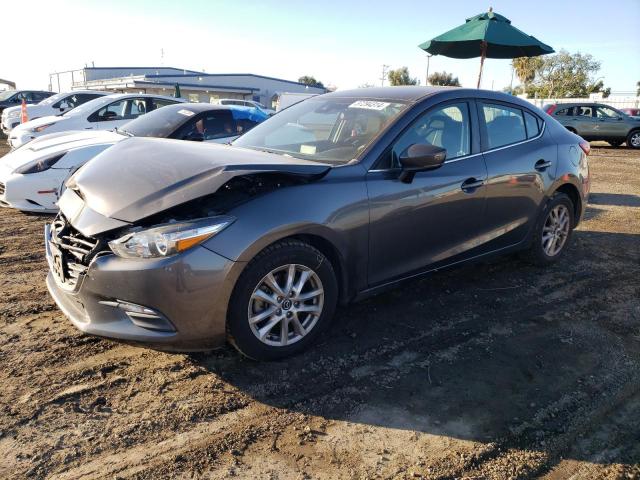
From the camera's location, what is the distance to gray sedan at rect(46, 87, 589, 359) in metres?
2.64

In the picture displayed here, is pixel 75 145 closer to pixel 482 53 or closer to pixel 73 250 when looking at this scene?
pixel 73 250

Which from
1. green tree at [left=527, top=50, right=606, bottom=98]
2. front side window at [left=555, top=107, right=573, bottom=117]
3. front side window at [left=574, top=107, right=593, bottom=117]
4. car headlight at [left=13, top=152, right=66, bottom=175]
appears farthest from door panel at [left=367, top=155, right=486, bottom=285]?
green tree at [left=527, top=50, right=606, bottom=98]

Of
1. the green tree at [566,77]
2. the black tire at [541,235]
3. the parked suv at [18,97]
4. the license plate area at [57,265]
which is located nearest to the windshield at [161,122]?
the license plate area at [57,265]

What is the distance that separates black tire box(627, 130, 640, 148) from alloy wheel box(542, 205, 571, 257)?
17.2 meters

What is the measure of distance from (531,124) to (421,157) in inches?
77.2

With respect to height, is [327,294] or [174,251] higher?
[174,251]

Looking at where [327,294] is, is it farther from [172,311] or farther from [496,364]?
[496,364]

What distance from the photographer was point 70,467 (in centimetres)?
216

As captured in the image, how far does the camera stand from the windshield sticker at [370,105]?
372cm

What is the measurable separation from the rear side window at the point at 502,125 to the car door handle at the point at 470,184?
0.39m

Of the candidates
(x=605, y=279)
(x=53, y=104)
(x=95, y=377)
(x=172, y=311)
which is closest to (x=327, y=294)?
(x=172, y=311)

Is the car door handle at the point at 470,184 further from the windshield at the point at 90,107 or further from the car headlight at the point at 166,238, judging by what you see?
the windshield at the point at 90,107

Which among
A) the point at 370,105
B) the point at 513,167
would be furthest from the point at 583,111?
the point at 370,105

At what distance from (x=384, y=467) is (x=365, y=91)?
3003mm
